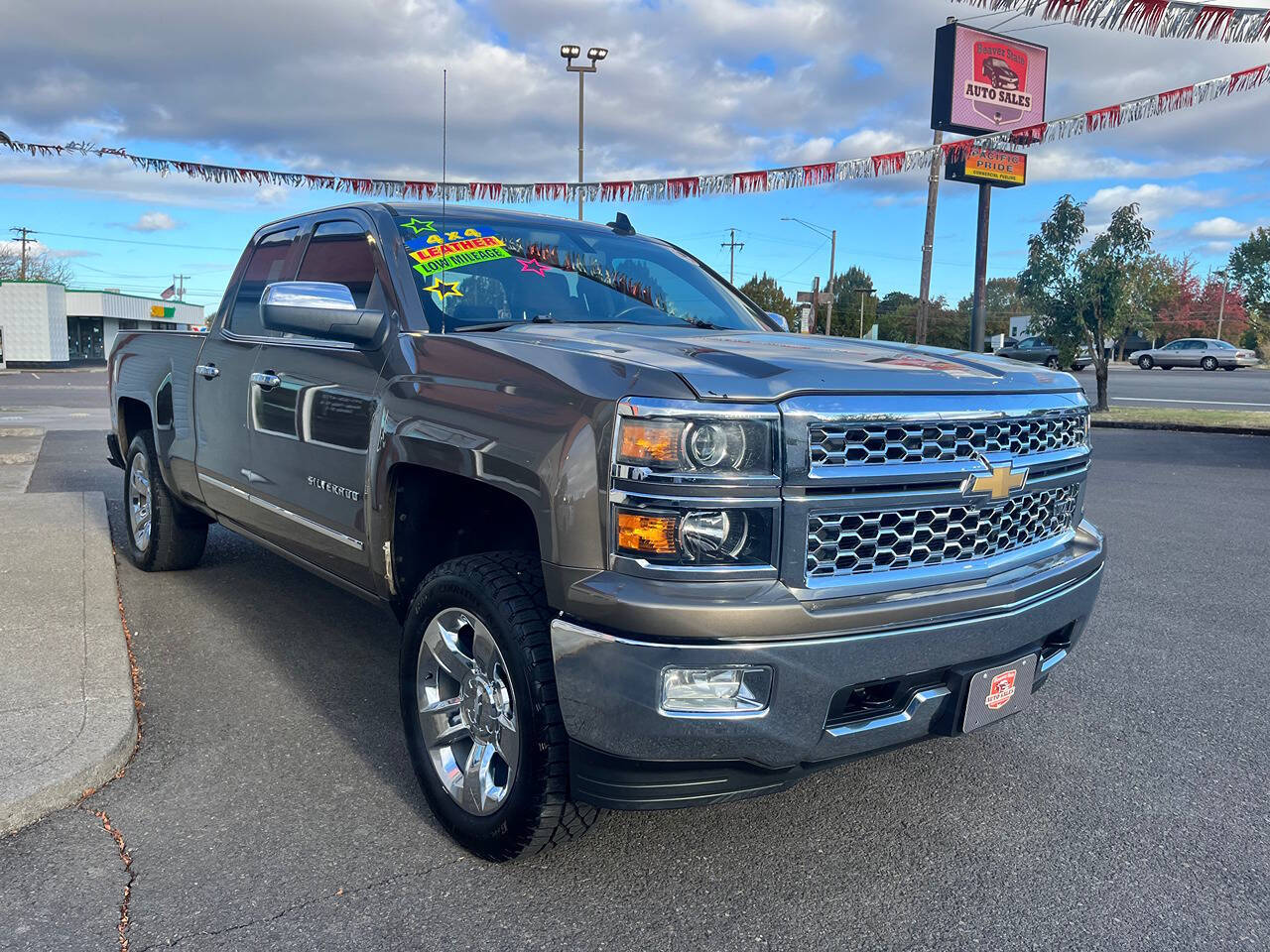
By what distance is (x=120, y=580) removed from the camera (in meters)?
5.82

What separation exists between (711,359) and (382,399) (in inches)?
47.6

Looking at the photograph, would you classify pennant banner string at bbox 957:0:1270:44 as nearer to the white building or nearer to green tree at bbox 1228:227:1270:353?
green tree at bbox 1228:227:1270:353

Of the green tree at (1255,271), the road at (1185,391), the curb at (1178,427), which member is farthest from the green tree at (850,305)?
the curb at (1178,427)

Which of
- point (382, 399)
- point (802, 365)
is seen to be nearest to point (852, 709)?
point (802, 365)

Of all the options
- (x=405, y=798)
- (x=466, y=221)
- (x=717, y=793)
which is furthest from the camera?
(x=466, y=221)

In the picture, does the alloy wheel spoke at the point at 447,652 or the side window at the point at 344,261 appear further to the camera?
the side window at the point at 344,261

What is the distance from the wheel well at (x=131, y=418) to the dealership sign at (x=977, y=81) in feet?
66.6

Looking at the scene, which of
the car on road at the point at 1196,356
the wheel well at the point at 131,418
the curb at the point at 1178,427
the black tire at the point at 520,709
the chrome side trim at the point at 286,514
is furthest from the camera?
the car on road at the point at 1196,356

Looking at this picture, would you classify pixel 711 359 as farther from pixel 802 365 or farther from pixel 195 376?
pixel 195 376

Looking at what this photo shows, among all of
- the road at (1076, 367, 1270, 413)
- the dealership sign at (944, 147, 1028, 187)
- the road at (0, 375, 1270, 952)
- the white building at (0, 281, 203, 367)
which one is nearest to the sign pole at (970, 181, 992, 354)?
the dealership sign at (944, 147, 1028, 187)

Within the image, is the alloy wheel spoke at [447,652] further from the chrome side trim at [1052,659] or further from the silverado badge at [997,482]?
the chrome side trim at [1052,659]

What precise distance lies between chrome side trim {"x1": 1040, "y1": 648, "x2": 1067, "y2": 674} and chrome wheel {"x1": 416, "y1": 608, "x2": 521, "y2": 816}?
1.57 meters

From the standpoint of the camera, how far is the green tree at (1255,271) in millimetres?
46825

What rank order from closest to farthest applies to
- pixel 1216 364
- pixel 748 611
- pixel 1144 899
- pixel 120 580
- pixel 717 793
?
pixel 748 611 → pixel 717 793 → pixel 1144 899 → pixel 120 580 → pixel 1216 364
